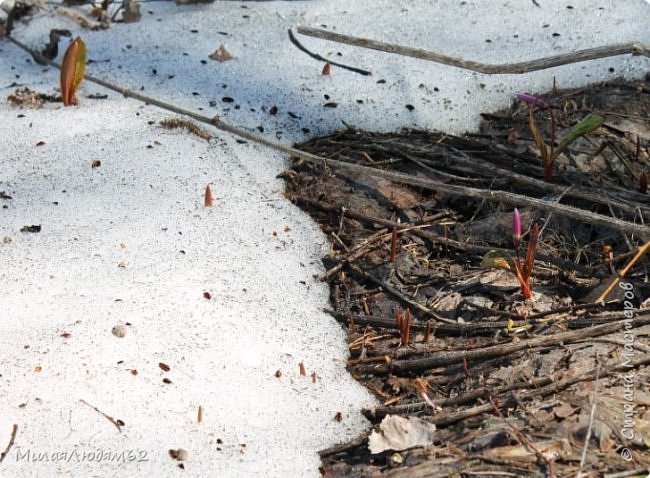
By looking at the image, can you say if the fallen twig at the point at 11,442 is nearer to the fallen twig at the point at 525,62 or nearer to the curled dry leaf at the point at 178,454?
the curled dry leaf at the point at 178,454

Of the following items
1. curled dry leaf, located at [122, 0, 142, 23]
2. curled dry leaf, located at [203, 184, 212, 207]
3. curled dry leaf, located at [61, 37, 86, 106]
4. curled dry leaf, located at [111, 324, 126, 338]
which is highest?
curled dry leaf, located at [122, 0, 142, 23]

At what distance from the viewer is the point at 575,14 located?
406 centimetres

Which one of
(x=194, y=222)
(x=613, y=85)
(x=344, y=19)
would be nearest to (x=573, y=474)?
(x=194, y=222)

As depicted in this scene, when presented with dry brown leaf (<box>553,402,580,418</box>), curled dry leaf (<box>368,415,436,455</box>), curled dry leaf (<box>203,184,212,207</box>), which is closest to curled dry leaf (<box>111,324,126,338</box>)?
curled dry leaf (<box>203,184,212,207</box>)

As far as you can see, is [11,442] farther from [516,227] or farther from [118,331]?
[516,227]

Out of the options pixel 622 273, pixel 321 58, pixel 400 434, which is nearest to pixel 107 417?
pixel 400 434

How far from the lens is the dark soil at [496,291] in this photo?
2010 mm

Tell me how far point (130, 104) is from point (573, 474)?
93.6 inches

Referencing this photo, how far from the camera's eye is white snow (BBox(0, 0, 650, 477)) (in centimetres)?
216

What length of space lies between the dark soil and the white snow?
13cm

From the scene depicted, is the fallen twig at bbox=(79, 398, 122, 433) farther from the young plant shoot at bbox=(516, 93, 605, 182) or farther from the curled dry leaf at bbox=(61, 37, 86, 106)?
the young plant shoot at bbox=(516, 93, 605, 182)

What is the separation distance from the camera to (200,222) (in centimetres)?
282

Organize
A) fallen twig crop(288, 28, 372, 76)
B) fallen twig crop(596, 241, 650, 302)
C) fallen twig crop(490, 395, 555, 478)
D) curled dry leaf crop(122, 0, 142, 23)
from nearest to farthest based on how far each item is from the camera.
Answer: fallen twig crop(490, 395, 555, 478)
fallen twig crop(596, 241, 650, 302)
fallen twig crop(288, 28, 372, 76)
curled dry leaf crop(122, 0, 142, 23)

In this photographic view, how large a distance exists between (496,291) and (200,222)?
105 centimetres
